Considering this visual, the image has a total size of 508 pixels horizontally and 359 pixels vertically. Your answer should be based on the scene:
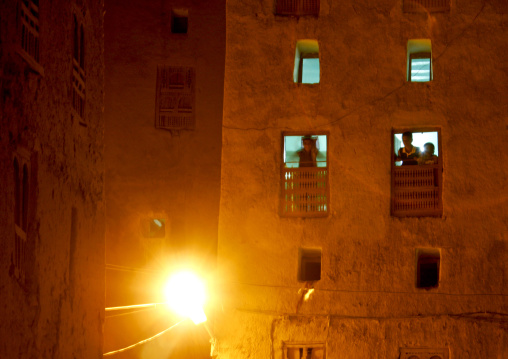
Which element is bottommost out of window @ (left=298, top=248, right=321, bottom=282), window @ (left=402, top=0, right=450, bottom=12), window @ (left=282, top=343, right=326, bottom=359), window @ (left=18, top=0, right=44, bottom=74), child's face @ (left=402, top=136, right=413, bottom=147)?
window @ (left=282, top=343, right=326, bottom=359)

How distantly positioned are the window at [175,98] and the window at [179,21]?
1.55 m

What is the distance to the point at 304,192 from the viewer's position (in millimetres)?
15641

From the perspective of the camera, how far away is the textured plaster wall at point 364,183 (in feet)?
48.8

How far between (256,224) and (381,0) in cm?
540

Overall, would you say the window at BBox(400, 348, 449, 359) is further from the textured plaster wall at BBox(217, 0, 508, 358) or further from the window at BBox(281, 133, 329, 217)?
the window at BBox(281, 133, 329, 217)

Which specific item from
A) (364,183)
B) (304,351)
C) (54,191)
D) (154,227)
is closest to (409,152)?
(364,183)

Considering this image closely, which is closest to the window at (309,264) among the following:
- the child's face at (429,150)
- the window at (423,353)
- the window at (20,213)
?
the window at (423,353)

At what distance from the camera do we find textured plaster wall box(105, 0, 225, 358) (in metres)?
20.6

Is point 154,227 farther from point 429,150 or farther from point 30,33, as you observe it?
point 30,33

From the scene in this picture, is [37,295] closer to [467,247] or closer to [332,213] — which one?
[332,213]

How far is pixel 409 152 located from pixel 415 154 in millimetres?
132

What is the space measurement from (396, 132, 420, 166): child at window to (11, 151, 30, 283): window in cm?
867

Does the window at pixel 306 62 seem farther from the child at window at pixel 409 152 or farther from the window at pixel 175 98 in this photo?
the window at pixel 175 98

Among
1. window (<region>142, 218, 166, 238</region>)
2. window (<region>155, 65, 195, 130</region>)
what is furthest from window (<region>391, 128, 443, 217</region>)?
window (<region>142, 218, 166, 238</region>)
